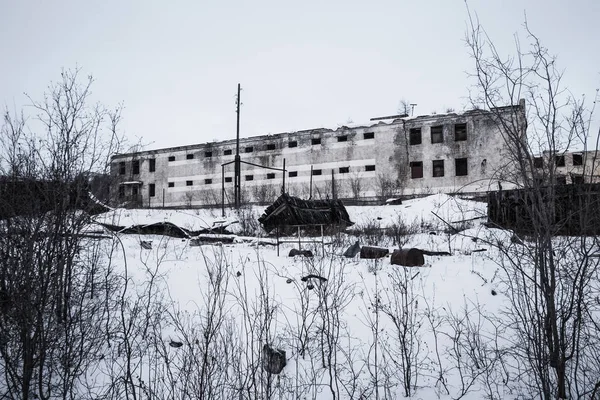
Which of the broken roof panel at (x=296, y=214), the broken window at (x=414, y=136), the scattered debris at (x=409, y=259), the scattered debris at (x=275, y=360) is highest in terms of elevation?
the broken window at (x=414, y=136)

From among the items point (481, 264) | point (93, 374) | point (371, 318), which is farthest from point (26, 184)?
point (481, 264)

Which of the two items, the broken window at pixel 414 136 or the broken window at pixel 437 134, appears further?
the broken window at pixel 414 136

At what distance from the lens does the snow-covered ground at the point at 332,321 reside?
190 inches

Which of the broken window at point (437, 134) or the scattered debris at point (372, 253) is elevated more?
the broken window at point (437, 134)

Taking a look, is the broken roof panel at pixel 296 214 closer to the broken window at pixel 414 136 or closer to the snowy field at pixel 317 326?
the snowy field at pixel 317 326

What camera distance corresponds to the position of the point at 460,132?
77.5ft

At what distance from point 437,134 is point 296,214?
43.5ft

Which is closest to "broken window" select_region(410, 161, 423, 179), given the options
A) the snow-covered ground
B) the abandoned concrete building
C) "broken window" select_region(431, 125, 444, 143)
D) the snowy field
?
the abandoned concrete building

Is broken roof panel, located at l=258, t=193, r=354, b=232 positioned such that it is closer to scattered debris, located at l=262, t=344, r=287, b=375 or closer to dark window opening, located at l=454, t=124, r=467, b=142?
scattered debris, located at l=262, t=344, r=287, b=375

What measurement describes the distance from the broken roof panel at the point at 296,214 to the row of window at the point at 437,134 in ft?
33.9

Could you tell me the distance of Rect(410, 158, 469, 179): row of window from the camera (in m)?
23.5

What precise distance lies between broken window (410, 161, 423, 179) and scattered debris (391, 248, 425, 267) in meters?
16.5

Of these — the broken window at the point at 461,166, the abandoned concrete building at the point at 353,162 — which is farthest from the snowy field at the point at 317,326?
the broken window at the point at 461,166

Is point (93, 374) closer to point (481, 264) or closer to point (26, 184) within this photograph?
point (26, 184)
